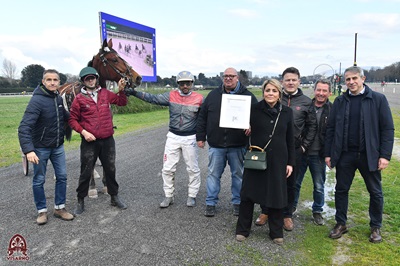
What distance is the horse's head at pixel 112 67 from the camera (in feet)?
17.9

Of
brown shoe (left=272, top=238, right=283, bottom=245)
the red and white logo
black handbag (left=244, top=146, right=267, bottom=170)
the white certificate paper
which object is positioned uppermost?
the white certificate paper

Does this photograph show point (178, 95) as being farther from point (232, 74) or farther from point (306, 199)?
point (306, 199)

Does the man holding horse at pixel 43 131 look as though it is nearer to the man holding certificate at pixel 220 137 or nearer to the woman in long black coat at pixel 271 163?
the man holding certificate at pixel 220 137

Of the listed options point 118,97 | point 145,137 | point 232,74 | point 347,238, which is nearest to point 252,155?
point 232,74

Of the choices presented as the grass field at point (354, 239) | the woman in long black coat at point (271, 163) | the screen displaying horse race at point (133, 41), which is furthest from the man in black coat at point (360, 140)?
the screen displaying horse race at point (133, 41)

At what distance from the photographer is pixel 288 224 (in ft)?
14.5

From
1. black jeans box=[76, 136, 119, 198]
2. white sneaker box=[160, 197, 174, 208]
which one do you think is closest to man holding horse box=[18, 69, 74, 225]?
black jeans box=[76, 136, 119, 198]

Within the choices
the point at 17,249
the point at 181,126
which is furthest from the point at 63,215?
the point at 181,126

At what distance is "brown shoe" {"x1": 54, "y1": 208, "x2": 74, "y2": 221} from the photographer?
4680 mm

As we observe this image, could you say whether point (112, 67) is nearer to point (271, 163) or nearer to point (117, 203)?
point (117, 203)

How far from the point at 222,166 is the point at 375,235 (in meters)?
2.26

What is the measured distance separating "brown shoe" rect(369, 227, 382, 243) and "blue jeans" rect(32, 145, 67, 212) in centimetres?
436

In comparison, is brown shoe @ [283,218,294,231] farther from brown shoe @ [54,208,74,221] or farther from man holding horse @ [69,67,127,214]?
brown shoe @ [54,208,74,221]

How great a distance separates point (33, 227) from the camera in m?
4.42
